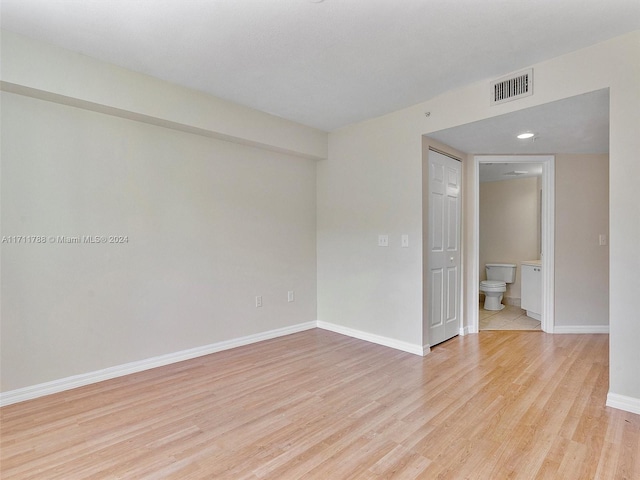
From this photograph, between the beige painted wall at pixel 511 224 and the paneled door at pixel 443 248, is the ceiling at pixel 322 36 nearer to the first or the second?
the paneled door at pixel 443 248

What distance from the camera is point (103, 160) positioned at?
110 inches

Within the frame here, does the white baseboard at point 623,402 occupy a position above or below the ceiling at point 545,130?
below

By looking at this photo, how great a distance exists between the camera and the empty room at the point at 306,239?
1.99 meters

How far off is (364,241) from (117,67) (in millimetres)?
2828

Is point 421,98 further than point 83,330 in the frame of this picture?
Yes

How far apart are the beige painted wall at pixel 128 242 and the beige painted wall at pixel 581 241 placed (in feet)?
11.0

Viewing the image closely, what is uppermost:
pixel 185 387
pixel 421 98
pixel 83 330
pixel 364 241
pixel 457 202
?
pixel 421 98

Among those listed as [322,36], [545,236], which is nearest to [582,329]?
[545,236]

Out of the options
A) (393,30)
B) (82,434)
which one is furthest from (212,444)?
(393,30)

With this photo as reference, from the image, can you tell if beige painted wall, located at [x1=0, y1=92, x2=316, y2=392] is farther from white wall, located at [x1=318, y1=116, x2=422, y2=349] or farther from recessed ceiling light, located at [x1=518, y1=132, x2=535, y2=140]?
recessed ceiling light, located at [x1=518, y1=132, x2=535, y2=140]

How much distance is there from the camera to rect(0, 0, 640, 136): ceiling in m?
1.99

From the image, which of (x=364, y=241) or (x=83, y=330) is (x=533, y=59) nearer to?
(x=364, y=241)

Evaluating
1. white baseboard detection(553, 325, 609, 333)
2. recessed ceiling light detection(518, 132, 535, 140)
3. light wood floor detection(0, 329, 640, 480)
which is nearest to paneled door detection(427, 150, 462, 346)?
light wood floor detection(0, 329, 640, 480)

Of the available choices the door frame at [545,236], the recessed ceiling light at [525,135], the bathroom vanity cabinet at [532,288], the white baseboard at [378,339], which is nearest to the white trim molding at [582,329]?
the door frame at [545,236]
